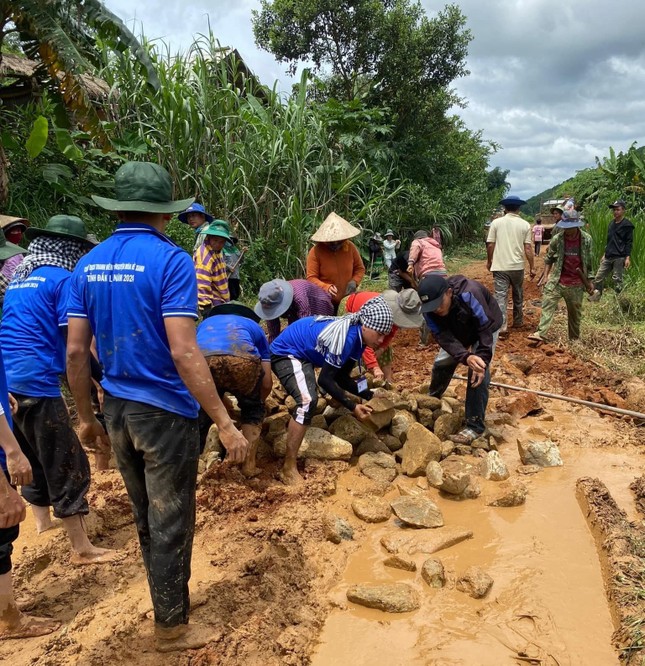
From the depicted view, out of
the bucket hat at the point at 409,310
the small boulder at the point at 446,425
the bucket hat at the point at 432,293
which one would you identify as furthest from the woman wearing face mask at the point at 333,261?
the small boulder at the point at 446,425

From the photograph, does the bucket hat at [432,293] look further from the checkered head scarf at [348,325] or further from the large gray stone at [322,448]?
the large gray stone at [322,448]

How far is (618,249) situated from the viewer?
833 centimetres

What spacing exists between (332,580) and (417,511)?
0.73 m

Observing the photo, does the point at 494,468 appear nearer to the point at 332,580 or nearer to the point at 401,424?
the point at 401,424

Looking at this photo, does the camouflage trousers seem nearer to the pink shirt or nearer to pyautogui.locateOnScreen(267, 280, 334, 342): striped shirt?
the pink shirt

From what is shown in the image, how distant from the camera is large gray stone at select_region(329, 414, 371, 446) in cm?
399

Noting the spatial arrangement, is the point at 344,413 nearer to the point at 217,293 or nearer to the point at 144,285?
the point at 217,293

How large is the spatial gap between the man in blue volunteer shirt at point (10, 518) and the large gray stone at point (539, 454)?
3.11 m

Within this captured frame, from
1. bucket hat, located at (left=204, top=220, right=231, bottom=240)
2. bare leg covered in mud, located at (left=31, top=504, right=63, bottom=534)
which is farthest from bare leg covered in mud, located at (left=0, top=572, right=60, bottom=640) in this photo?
bucket hat, located at (left=204, top=220, right=231, bottom=240)

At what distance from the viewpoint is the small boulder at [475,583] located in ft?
8.22

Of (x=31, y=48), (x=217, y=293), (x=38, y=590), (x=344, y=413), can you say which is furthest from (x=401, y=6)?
(x=38, y=590)

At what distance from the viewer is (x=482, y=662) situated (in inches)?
84.4

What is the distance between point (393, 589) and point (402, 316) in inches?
77.7

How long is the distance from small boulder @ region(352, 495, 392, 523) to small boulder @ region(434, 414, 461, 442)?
960 millimetres
